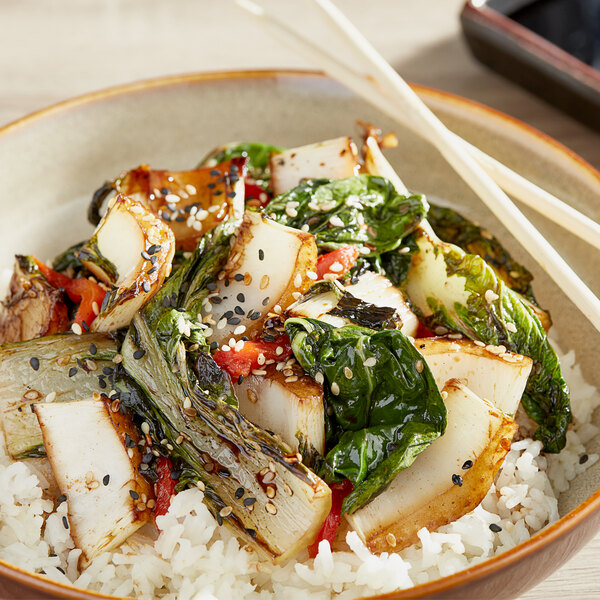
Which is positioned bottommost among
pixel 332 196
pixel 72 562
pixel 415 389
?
pixel 72 562

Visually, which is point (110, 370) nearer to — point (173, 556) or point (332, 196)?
point (173, 556)

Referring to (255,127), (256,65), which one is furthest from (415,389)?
(256,65)

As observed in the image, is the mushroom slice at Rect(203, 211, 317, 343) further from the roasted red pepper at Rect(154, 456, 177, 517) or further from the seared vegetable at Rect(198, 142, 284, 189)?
the seared vegetable at Rect(198, 142, 284, 189)

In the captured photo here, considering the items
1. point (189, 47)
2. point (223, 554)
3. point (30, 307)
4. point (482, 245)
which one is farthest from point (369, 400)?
point (189, 47)

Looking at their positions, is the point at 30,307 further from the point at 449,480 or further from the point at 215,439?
the point at 449,480

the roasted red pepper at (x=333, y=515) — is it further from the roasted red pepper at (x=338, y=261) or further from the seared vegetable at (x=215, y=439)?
the roasted red pepper at (x=338, y=261)

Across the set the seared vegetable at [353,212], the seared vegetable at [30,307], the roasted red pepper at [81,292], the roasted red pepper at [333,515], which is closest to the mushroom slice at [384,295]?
the seared vegetable at [353,212]
